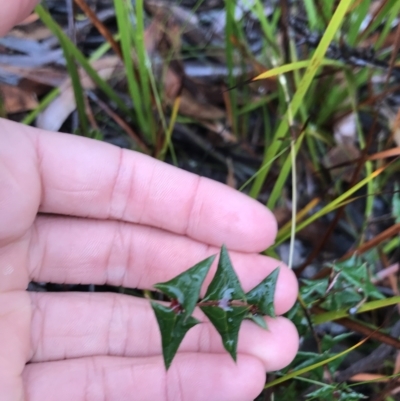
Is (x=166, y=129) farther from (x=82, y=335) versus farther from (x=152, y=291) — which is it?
(x=82, y=335)

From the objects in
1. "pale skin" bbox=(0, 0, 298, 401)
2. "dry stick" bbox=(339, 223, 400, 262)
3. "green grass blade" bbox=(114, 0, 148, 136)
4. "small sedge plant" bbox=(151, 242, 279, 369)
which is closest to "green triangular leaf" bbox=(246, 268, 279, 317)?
"small sedge plant" bbox=(151, 242, 279, 369)

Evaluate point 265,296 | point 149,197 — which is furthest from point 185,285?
point 149,197

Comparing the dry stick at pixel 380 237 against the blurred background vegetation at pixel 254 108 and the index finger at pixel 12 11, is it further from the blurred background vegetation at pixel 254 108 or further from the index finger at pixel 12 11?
the index finger at pixel 12 11

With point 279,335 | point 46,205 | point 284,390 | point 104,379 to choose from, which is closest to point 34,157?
point 46,205

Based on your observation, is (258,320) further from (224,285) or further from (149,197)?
(149,197)

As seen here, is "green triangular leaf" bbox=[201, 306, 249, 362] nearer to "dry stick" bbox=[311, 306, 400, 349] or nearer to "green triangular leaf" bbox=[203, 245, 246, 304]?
"green triangular leaf" bbox=[203, 245, 246, 304]

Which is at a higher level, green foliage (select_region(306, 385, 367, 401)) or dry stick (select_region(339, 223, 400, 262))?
dry stick (select_region(339, 223, 400, 262))
